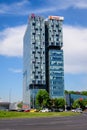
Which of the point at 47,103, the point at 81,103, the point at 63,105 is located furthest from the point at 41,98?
the point at 81,103

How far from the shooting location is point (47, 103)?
146375 mm

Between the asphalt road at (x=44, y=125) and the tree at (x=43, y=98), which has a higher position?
the tree at (x=43, y=98)

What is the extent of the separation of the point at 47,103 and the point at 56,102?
2999 centimetres

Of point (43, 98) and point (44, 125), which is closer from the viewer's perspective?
point (44, 125)

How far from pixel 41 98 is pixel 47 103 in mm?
3537

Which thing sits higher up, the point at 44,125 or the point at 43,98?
the point at 43,98

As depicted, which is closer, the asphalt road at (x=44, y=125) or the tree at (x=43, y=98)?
the asphalt road at (x=44, y=125)

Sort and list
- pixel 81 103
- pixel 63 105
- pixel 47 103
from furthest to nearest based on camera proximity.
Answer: pixel 81 103, pixel 63 105, pixel 47 103

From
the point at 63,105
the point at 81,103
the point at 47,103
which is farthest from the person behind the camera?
the point at 81,103

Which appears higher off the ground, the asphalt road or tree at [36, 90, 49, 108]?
tree at [36, 90, 49, 108]

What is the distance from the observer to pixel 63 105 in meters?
174

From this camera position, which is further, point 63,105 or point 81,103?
point 81,103

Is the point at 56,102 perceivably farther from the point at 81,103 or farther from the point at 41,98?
the point at 41,98

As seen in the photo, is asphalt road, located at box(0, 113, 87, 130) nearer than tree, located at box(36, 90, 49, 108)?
Yes
